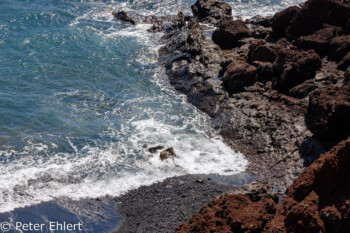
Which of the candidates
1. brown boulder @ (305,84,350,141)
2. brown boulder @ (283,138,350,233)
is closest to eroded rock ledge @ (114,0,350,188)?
brown boulder @ (305,84,350,141)

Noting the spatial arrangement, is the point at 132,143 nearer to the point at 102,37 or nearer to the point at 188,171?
the point at 188,171

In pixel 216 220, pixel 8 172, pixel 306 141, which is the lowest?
pixel 8 172

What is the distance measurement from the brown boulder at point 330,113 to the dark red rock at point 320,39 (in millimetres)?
6977

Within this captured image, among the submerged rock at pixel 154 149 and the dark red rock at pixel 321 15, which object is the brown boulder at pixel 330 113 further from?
the dark red rock at pixel 321 15

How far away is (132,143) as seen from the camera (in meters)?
18.5

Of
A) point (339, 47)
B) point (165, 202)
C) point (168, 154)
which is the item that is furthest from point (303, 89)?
point (165, 202)

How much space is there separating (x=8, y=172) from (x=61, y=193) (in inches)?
116

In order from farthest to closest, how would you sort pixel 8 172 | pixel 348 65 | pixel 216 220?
1. pixel 348 65
2. pixel 8 172
3. pixel 216 220

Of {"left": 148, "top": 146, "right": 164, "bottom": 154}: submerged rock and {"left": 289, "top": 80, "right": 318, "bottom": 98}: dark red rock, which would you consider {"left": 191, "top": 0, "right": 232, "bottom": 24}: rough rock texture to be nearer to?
{"left": 289, "top": 80, "right": 318, "bottom": 98}: dark red rock

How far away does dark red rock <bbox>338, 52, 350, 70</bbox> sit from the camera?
2072 cm

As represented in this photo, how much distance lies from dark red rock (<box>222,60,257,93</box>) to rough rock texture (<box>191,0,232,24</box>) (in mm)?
11797

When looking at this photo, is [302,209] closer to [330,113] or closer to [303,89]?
[330,113]

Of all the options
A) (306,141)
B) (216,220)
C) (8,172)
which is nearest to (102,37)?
(8,172)

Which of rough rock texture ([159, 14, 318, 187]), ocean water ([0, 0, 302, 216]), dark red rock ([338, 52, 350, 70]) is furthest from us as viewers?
dark red rock ([338, 52, 350, 70])
